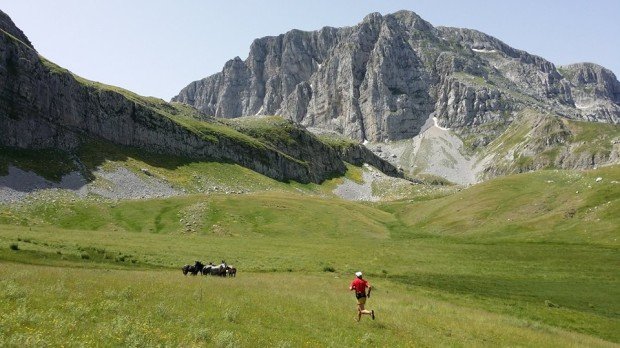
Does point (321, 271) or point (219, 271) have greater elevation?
point (219, 271)

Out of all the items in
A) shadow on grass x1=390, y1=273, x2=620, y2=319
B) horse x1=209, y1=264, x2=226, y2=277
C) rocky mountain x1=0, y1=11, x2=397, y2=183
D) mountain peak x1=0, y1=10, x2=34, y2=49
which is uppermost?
mountain peak x1=0, y1=10, x2=34, y2=49

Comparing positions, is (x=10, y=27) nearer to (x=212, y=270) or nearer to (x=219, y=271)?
(x=212, y=270)

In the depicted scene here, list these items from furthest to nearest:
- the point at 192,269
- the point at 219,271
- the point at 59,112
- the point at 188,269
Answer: the point at 59,112 → the point at 192,269 → the point at 188,269 → the point at 219,271

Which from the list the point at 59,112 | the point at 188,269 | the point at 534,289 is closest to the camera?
the point at 188,269

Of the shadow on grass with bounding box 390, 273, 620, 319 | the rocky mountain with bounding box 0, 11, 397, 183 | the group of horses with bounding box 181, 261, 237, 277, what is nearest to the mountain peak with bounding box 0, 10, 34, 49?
the rocky mountain with bounding box 0, 11, 397, 183

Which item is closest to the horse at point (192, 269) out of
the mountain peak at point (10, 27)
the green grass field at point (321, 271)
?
the green grass field at point (321, 271)

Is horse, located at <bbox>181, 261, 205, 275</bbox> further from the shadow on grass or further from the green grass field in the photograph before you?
the shadow on grass

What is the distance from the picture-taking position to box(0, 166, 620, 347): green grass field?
20.3m

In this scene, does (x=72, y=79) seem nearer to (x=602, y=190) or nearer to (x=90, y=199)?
(x=90, y=199)

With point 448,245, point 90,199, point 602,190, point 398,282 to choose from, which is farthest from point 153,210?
point 602,190

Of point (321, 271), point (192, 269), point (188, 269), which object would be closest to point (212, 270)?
point (192, 269)

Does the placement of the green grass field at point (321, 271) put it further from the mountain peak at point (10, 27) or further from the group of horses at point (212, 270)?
the mountain peak at point (10, 27)

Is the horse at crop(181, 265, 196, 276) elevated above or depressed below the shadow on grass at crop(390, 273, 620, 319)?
above

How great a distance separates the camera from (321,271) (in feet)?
181
